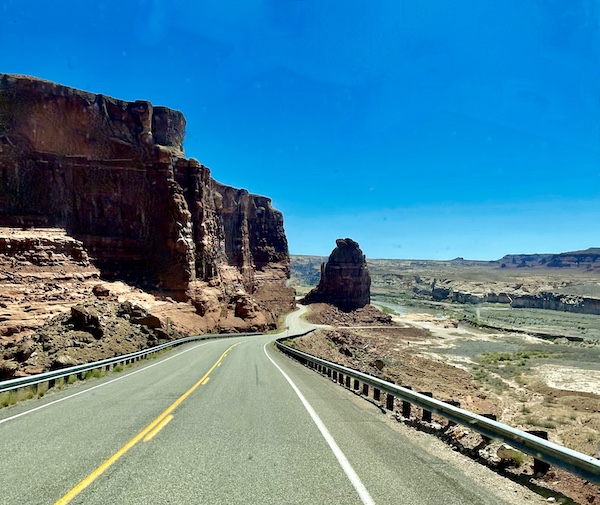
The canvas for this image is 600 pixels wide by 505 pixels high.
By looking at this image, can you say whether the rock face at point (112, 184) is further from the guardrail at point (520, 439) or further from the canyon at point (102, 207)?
the guardrail at point (520, 439)

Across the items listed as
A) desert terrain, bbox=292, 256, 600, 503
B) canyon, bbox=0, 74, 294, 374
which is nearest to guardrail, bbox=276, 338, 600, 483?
desert terrain, bbox=292, 256, 600, 503

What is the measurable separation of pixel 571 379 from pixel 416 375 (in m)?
14.4

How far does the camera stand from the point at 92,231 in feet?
127

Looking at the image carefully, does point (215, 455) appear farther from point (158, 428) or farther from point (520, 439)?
point (520, 439)

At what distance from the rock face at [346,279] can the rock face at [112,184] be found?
158 feet

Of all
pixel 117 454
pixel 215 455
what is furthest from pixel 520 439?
pixel 117 454

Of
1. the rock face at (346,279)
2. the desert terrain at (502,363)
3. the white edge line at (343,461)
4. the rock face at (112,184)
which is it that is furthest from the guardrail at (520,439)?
the rock face at (346,279)

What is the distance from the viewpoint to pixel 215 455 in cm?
585

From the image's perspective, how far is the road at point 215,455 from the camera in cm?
453

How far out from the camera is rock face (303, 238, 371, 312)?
9781 centimetres

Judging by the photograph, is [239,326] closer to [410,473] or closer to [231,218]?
[231,218]

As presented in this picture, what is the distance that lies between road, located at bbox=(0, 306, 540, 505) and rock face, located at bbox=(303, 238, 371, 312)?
88226mm

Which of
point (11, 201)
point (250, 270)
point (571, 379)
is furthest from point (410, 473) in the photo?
point (250, 270)

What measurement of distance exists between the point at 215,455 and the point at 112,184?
133 ft
